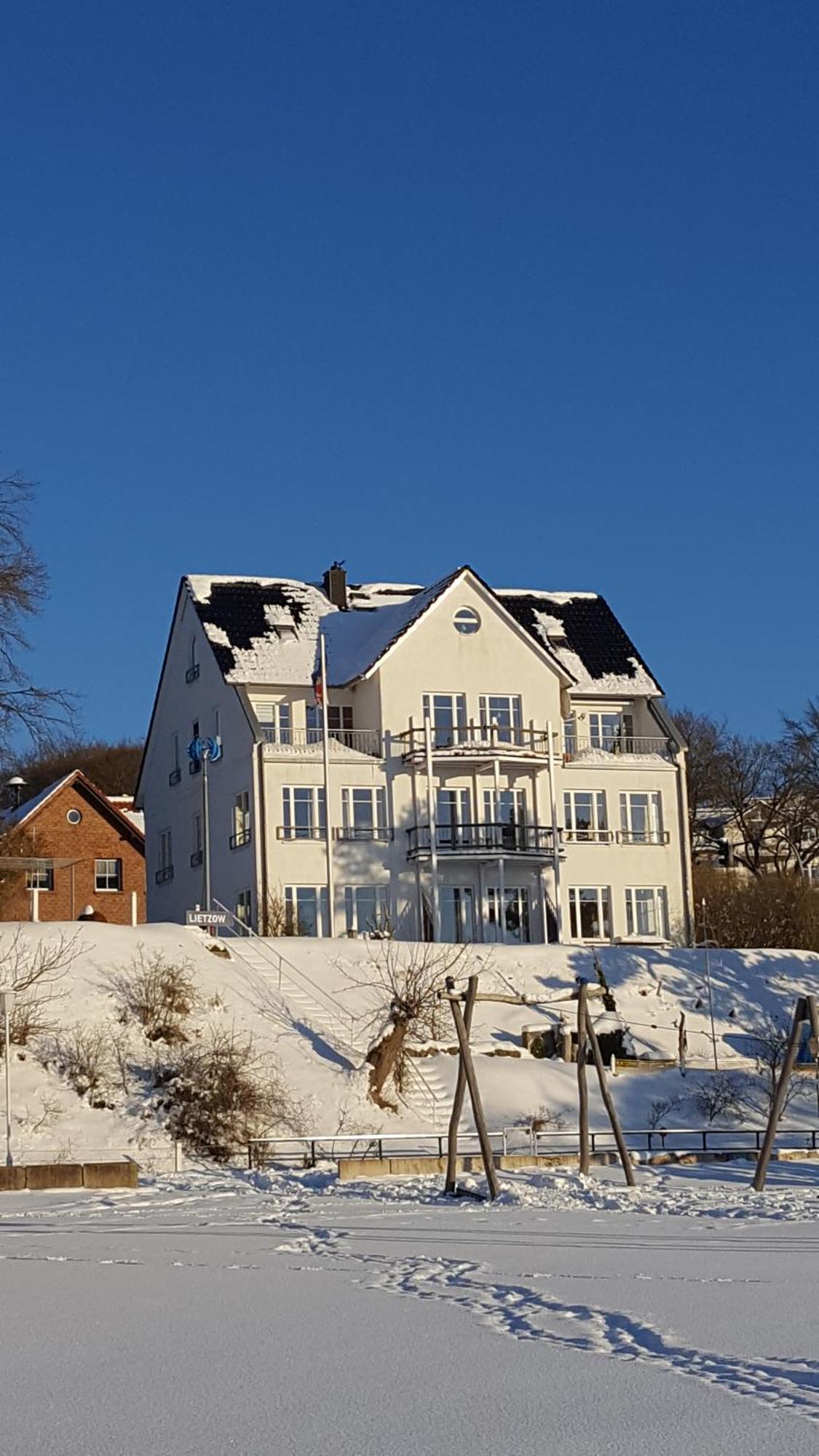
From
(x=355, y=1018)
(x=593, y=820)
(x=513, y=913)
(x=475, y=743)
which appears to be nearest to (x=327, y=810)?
(x=475, y=743)

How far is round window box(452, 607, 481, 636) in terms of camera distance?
57.2 meters

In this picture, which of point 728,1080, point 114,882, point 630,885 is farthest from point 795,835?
point 728,1080

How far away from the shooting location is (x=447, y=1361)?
11.0 metres

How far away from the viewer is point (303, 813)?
53906mm

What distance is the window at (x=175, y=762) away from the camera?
61.1m

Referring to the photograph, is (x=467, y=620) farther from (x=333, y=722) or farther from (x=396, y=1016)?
(x=396, y=1016)

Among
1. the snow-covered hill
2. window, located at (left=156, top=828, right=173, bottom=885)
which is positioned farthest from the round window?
the snow-covered hill

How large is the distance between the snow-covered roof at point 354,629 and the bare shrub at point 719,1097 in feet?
69.7

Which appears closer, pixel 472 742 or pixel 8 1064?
pixel 8 1064

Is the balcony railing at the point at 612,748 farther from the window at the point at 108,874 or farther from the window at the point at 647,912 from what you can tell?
the window at the point at 108,874

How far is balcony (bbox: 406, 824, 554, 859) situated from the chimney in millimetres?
10240

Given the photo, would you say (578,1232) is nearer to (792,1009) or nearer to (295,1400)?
(295,1400)

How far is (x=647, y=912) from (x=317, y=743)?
11.4m

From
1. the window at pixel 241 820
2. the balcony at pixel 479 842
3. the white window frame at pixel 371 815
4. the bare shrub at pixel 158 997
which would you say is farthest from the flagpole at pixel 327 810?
the bare shrub at pixel 158 997
